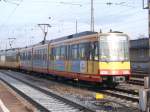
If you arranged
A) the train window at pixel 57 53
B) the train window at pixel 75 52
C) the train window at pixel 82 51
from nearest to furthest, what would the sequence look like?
the train window at pixel 82 51 → the train window at pixel 75 52 → the train window at pixel 57 53

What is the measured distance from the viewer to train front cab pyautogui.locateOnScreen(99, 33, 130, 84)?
80.0ft

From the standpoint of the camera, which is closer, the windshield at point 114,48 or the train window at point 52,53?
the windshield at point 114,48

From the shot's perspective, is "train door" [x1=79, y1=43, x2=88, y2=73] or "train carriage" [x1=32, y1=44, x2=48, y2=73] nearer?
"train door" [x1=79, y1=43, x2=88, y2=73]

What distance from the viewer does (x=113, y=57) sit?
974 inches

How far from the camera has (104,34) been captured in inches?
969

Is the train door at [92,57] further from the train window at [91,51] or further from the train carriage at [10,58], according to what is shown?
the train carriage at [10,58]

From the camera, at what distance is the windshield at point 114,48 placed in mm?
24547

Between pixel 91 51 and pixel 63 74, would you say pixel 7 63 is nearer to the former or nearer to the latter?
pixel 63 74

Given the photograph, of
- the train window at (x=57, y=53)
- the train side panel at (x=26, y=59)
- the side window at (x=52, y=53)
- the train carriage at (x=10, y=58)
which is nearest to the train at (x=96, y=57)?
the train window at (x=57, y=53)

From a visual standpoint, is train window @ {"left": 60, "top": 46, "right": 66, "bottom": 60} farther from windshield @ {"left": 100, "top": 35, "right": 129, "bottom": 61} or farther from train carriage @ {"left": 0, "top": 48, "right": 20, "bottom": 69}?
train carriage @ {"left": 0, "top": 48, "right": 20, "bottom": 69}

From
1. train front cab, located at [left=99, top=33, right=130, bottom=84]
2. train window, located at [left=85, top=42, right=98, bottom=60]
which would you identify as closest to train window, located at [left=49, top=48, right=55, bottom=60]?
train window, located at [left=85, top=42, right=98, bottom=60]

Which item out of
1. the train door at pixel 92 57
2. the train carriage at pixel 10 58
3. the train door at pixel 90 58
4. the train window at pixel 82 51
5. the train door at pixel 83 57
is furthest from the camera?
the train carriage at pixel 10 58

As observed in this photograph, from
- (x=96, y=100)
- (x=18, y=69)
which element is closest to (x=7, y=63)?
(x=18, y=69)

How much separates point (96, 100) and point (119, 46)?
A: 6.37 meters
